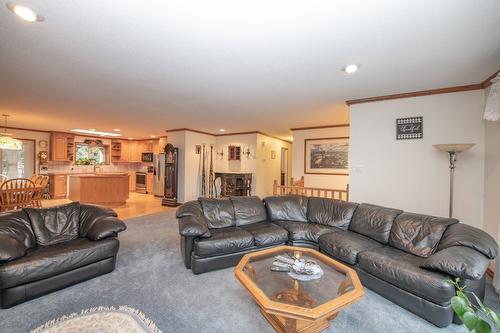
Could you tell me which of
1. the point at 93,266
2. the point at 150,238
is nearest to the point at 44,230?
the point at 93,266

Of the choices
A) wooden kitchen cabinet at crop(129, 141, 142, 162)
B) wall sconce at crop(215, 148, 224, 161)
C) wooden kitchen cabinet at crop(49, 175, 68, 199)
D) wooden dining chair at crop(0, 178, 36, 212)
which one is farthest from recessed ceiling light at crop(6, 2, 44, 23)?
wooden kitchen cabinet at crop(129, 141, 142, 162)

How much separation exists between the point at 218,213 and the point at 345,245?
1874mm

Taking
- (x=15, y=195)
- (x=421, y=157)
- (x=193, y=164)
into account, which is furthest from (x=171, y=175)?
(x=421, y=157)

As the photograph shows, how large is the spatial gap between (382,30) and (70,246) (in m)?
3.81

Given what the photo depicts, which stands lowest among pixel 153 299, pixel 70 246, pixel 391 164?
pixel 153 299

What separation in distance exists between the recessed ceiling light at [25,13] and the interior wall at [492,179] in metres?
4.97

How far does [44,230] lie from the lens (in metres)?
2.73

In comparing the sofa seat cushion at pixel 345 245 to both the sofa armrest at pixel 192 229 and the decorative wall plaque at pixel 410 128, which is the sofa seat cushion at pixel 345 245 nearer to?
the sofa armrest at pixel 192 229

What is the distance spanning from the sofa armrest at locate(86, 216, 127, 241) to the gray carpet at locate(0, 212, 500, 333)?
1.57 feet

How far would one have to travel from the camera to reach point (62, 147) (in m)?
8.14

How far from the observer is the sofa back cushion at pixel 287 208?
387 centimetres

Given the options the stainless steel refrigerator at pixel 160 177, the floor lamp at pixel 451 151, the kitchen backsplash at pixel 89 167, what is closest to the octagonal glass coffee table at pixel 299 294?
the floor lamp at pixel 451 151

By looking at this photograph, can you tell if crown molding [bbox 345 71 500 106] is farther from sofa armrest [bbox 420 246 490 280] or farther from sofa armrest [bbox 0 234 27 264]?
sofa armrest [bbox 0 234 27 264]

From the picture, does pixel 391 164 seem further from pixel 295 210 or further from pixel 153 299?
pixel 153 299
